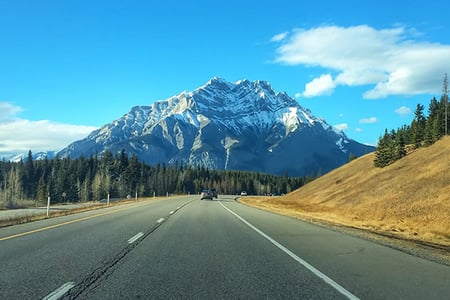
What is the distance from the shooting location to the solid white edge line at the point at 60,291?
6461 millimetres

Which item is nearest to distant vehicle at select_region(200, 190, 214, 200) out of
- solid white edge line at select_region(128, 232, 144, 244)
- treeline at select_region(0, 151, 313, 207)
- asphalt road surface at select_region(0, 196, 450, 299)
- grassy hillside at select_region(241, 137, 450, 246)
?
grassy hillside at select_region(241, 137, 450, 246)

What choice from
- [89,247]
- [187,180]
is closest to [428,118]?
[89,247]

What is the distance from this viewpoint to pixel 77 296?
6.55m

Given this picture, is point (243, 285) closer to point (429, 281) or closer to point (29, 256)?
point (429, 281)

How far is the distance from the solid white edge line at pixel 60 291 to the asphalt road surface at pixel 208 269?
0.6 inches

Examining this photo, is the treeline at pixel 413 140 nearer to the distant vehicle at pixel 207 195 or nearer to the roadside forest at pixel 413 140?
the roadside forest at pixel 413 140

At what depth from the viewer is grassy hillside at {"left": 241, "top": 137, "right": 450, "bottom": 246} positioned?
2400cm

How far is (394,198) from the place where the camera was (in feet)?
147

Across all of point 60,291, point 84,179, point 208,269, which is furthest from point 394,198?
point 84,179

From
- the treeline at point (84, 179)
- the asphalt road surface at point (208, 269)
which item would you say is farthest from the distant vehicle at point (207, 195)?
the asphalt road surface at point (208, 269)

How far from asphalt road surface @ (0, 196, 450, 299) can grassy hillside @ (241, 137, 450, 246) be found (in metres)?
7.96

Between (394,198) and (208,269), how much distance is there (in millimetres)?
39635

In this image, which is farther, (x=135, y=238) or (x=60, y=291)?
(x=135, y=238)

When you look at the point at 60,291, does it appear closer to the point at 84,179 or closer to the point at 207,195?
the point at 207,195
